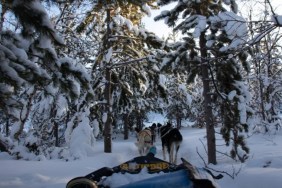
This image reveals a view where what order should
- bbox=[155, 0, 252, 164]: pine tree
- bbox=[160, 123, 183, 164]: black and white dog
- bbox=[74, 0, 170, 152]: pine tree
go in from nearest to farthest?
1. bbox=[155, 0, 252, 164]: pine tree
2. bbox=[160, 123, 183, 164]: black and white dog
3. bbox=[74, 0, 170, 152]: pine tree

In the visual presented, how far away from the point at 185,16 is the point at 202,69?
218cm

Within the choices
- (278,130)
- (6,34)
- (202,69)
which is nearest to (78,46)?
(202,69)

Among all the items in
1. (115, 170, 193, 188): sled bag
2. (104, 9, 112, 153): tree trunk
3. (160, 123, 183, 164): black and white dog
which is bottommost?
(115, 170, 193, 188): sled bag

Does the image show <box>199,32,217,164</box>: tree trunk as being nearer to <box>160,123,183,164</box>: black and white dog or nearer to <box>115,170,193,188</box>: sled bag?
<box>160,123,183,164</box>: black and white dog

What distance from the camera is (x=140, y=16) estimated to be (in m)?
18.7

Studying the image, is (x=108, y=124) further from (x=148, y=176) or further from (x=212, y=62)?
(x=148, y=176)

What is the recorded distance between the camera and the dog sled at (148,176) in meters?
3.95

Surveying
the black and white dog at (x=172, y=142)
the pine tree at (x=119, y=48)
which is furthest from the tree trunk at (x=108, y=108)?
the black and white dog at (x=172, y=142)

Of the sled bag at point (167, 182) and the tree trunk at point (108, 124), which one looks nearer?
the sled bag at point (167, 182)

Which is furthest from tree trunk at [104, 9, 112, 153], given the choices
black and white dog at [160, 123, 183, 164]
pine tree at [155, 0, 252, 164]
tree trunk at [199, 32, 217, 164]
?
tree trunk at [199, 32, 217, 164]

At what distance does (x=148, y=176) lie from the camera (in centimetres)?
501

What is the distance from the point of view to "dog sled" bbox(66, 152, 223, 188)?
3.95m

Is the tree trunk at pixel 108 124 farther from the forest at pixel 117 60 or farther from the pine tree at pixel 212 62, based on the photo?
the pine tree at pixel 212 62

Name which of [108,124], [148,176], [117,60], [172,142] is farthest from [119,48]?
[148,176]
